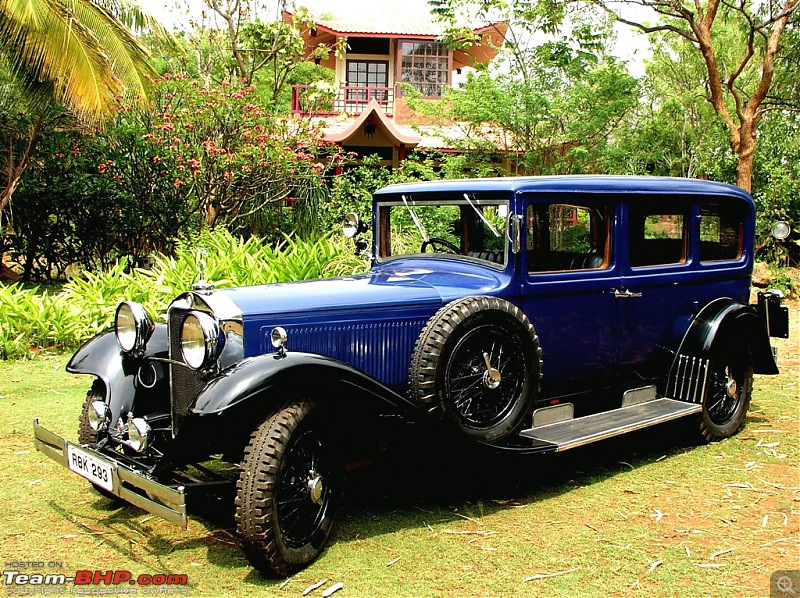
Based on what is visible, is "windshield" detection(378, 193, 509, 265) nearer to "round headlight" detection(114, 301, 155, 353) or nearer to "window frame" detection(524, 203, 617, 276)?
"window frame" detection(524, 203, 617, 276)

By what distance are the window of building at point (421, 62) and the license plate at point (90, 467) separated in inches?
832

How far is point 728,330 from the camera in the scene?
543 centimetres

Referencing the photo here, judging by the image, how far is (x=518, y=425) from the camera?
4266mm

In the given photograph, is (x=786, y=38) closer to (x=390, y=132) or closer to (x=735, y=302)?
(x=390, y=132)

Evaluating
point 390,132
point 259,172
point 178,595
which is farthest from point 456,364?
point 390,132

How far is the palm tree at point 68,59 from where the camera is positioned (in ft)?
31.8

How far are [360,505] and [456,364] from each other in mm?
996

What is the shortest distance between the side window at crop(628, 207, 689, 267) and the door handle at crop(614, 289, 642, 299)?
194 millimetres

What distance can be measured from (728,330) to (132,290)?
19.1 ft

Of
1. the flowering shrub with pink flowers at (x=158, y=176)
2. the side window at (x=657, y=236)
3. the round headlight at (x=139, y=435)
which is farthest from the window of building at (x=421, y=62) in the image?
the round headlight at (x=139, y=435)

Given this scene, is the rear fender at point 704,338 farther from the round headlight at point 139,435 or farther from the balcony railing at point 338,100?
the balcony railing at point 338,100

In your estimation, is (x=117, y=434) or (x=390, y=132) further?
(x=390, y=132)

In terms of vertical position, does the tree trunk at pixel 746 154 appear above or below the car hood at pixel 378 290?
above

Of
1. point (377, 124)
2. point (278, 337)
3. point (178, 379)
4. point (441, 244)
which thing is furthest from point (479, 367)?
point (377, 124)
